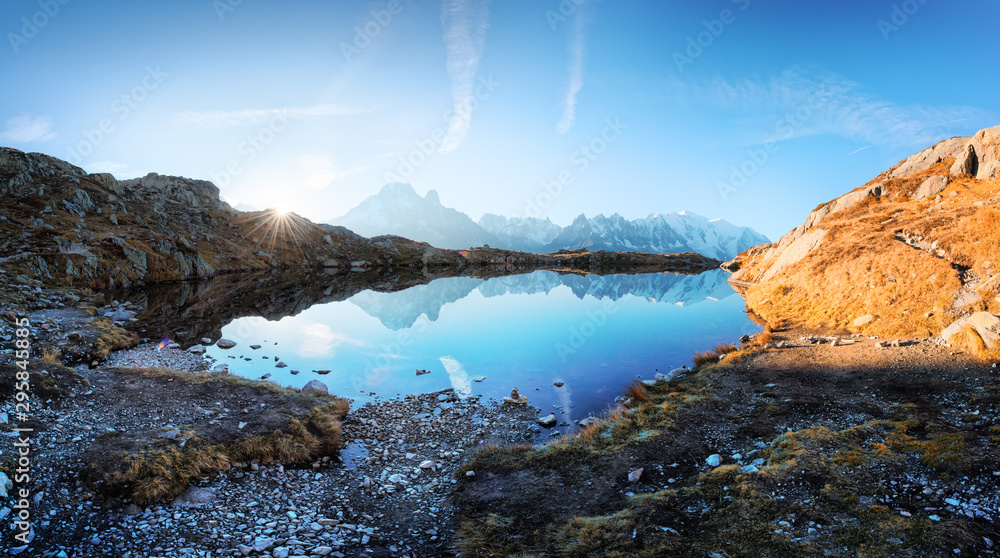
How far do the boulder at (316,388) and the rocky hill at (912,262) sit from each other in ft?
105

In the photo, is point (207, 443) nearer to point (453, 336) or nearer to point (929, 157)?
point (453, 336)

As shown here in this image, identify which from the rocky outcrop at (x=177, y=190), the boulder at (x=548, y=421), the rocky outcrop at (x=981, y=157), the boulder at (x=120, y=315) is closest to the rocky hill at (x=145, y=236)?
the rocky outcrop at (x=177, y=190)

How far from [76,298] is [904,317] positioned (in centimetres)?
7327

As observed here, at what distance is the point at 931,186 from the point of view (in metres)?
46.1

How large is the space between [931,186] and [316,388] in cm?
7000

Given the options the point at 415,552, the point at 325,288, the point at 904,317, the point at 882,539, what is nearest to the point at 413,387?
the point at 415,552

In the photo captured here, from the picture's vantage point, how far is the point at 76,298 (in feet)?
132

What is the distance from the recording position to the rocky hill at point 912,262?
23188 mm

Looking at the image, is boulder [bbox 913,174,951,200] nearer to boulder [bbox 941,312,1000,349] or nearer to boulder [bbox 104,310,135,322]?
boulder [bbox 941,312,1000,349]

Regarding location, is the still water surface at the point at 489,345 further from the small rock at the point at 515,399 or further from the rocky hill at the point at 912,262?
the rocky hill at the point at 912,262

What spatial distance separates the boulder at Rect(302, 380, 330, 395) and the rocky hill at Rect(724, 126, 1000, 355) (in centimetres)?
3203

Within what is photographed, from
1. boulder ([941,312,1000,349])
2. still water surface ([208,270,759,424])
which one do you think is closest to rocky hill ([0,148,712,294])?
still water surface ([208,270,759,424])

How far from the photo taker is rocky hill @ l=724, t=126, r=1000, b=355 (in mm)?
23188

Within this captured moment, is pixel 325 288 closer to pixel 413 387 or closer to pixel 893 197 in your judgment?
pixel 413 387
